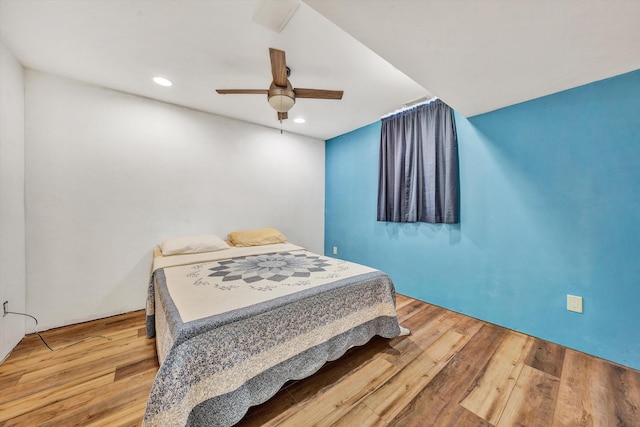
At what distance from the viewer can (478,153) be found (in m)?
2.28

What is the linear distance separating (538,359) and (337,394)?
5.07 feet

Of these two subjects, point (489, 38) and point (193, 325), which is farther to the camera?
point (489, 38)

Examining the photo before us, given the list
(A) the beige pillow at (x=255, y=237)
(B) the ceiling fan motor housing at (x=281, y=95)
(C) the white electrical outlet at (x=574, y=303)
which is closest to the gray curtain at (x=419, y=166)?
(C) the white electrical outlet at (x=574, y=303)

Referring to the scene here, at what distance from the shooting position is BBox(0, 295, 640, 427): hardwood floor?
1204 mm

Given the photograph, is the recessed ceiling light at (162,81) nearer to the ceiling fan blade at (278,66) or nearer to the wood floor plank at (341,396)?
the ceiling fan blade at (278,66)

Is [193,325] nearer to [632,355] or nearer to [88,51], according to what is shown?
[88,51]

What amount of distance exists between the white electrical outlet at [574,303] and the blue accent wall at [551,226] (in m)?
0.04

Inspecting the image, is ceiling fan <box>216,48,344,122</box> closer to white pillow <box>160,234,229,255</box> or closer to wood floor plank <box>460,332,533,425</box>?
white pillow <box>160,234,229,255</box>

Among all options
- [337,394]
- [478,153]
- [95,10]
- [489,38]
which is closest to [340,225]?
[478,153]

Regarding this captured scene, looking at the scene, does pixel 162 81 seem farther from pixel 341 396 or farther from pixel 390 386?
pixel 390 386

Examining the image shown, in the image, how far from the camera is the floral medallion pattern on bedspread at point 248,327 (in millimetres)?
1005

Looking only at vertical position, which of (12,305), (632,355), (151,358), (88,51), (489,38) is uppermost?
(88,51)

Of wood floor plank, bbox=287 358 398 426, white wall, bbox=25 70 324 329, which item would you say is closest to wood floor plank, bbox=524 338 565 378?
wood floor plank, bbox=287 358 398 426

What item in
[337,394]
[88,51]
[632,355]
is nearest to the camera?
[337,394]
